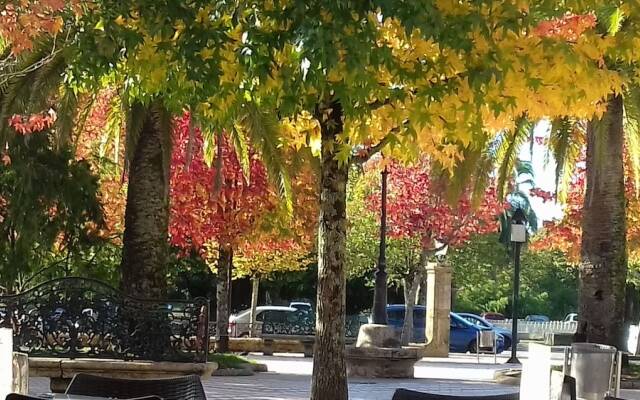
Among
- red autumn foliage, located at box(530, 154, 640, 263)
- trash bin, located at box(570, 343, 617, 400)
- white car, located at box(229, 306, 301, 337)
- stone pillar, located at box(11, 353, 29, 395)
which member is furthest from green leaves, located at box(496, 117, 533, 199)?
Answer: stone pillar, located at box(11, 353, 29, 395)

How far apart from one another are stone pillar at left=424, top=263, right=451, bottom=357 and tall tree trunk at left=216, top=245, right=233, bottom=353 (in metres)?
5.38

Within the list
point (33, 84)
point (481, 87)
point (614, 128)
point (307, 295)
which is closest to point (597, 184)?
point (614, 128)

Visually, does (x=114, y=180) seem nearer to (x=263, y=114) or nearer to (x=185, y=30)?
(x=263, y=114)

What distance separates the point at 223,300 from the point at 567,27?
49.9 feet

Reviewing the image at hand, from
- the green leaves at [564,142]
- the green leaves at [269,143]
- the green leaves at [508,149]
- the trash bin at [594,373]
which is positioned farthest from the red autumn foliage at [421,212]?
the trash bin at [594,373]

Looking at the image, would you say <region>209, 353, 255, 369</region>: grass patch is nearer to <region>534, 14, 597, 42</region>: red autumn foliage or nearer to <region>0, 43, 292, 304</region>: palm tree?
<region>0, 43, 292, 304</region>: palm tree

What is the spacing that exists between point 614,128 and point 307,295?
28.5 m

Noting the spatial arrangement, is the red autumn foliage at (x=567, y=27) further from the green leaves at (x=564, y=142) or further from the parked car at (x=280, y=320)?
the parked car at (x=280, y=320)

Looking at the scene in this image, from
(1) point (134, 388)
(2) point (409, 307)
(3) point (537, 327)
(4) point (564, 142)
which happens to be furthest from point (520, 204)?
(1) point (134, 388)

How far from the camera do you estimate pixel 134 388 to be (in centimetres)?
602

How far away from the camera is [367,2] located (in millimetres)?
5621

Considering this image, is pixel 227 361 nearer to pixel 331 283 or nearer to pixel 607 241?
pixel 607 241

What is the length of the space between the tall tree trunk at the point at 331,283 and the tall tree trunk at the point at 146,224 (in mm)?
6707

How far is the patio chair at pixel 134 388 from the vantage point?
5.93 meters
